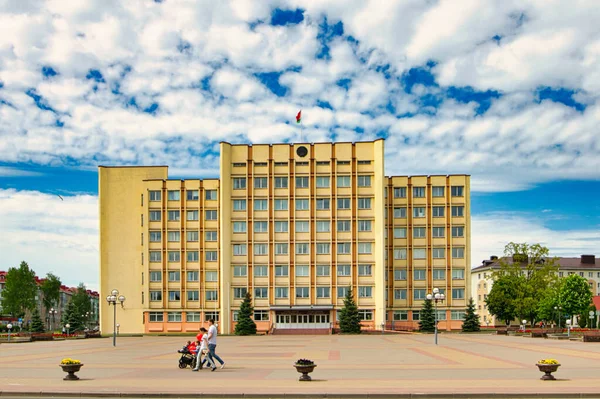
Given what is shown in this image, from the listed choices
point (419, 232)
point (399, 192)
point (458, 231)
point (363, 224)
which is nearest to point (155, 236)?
point (363, 224)

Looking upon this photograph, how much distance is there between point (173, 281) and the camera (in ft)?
302

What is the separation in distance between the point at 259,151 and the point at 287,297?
2068 cm

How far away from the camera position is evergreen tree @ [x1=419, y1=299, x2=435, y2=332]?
8100 centimetres

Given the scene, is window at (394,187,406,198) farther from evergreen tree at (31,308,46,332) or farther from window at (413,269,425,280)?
evergreen tree at (31,308,46,332)

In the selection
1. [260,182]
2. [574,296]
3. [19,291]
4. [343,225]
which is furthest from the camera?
[19,291]

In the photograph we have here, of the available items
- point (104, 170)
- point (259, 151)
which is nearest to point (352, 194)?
point (259, 151)

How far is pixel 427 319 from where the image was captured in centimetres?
8138

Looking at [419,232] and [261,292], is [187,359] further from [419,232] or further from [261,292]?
[419,232]

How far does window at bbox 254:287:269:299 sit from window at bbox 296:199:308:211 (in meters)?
12.1

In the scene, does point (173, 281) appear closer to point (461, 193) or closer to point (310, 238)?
point (310, 238)

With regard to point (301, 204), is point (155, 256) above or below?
below

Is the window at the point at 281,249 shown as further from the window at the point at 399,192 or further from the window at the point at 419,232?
the window at the point at 419,232

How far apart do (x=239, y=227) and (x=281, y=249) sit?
261 inches

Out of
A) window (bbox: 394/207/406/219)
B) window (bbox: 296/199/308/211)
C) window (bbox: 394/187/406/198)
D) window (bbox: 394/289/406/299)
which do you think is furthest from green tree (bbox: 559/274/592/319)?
window (bbox: 296/199/308/211)
